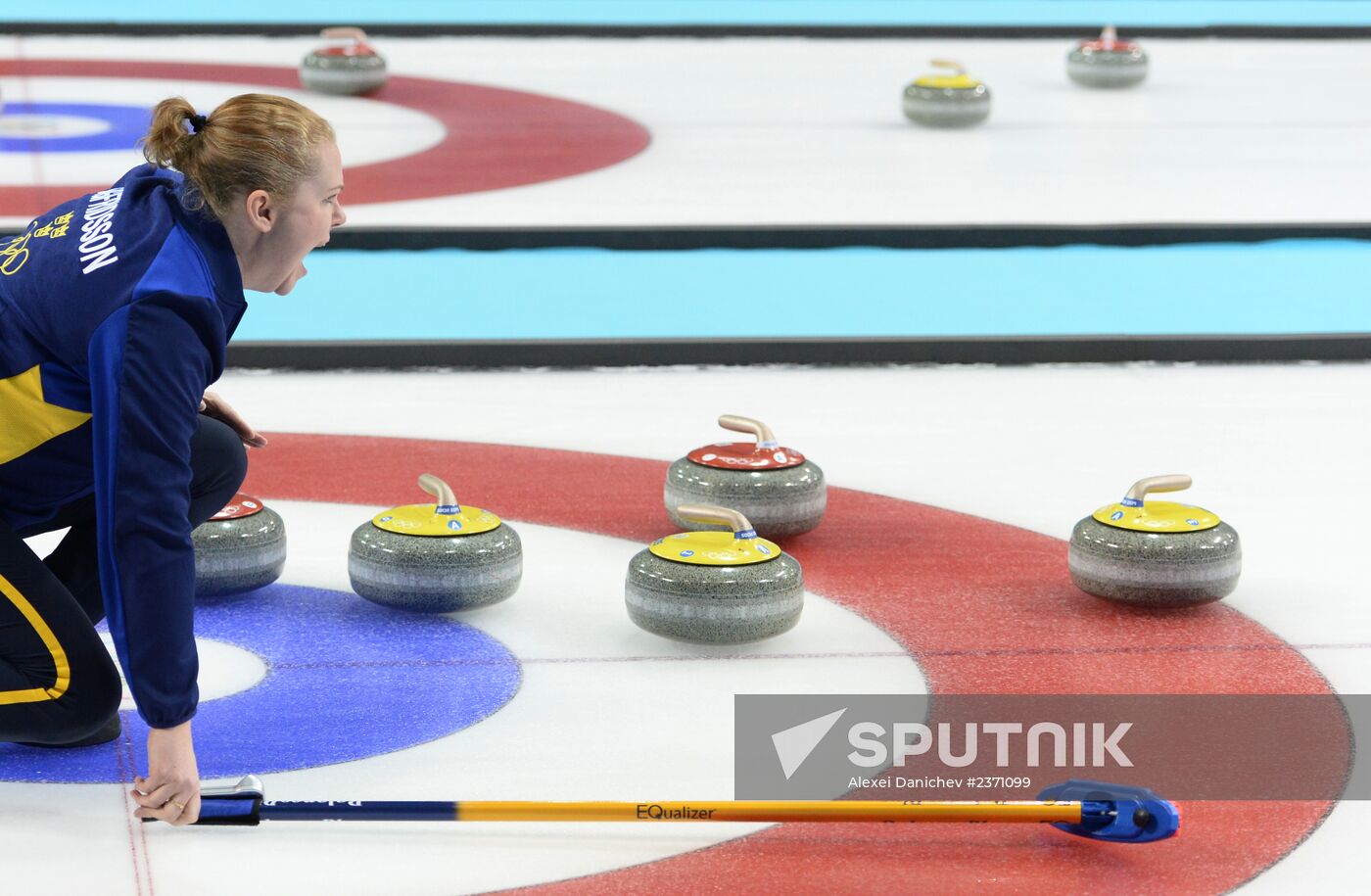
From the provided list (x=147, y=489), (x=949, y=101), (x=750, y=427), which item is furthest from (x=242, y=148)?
(x=949, y=101)

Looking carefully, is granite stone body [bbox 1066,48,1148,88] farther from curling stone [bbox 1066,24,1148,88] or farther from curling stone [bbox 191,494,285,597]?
curling stone [bbox 191,494,285,597]

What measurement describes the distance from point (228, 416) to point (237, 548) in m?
0.36

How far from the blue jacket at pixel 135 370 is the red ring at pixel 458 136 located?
3986mm

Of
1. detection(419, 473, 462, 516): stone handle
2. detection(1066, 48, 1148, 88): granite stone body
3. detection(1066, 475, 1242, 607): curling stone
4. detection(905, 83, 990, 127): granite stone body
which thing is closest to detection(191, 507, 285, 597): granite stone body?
detection(419, 473, 462, 516): stone handle

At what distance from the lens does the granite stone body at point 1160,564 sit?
3145mm

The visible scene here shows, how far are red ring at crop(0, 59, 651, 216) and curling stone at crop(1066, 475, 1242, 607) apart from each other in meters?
3.64

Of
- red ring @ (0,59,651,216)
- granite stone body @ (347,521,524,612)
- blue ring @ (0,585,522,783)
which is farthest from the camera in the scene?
red ring @ (0,59,651,216)

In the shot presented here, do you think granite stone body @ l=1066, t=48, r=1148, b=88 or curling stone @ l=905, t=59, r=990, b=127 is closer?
curling stone @ l=905, t=59, r=990, b=127

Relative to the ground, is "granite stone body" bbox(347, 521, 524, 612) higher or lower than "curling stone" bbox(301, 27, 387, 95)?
lower

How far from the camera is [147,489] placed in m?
2.04

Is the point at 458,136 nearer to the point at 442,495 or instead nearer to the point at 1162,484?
the point at 442,495

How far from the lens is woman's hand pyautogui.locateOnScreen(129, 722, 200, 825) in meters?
2.06

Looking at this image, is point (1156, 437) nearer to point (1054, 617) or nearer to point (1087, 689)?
point (1054, 617)

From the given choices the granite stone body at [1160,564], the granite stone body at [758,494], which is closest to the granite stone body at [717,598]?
the granite stone body at [758,494]
